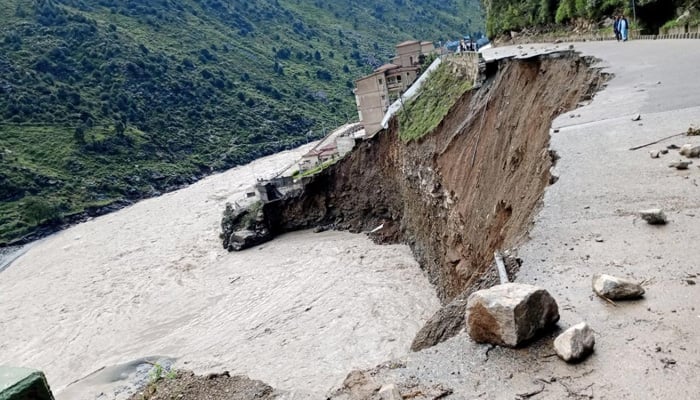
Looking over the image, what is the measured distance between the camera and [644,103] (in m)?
9.05

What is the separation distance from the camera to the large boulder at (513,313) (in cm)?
348

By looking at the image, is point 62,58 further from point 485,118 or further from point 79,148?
point 485,118

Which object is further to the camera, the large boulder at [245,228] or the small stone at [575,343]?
the large boulder at [245,228]

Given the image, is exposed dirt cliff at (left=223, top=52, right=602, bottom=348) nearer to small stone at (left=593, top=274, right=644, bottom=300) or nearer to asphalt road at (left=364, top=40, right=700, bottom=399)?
asphalt road at (left=364, top=40, right=700, bottom=399)

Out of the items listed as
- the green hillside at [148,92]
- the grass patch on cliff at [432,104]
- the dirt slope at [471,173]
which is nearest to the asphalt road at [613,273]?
the dirt slope at [471,173]

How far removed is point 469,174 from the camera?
16.3 m

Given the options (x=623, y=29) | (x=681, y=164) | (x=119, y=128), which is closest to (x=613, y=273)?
(x=681, y=164)

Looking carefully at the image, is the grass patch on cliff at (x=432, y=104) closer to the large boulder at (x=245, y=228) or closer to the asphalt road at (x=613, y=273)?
the large boulder at (x=245, y=228)

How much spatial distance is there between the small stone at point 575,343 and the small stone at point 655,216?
205cm

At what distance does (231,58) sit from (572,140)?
9666cm

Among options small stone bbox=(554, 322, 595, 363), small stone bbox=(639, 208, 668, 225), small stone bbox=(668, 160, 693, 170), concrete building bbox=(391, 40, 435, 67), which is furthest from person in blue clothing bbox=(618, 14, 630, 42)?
concrete building bbox=(391, 40, 435, 67)

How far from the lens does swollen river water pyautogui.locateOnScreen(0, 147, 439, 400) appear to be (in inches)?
606

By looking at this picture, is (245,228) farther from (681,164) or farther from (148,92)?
(148,92)

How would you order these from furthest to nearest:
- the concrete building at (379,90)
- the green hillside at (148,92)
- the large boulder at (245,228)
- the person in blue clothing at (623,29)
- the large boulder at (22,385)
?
the green hillside at (148,92) < the concrete building at (379,90) < the large boulder at (245,228) < the person in blue clothing at (623,29) < the large boulder at (22,385)
